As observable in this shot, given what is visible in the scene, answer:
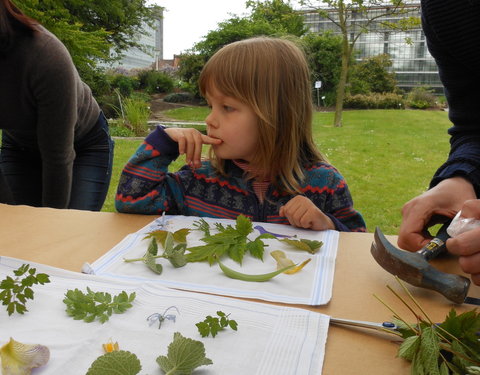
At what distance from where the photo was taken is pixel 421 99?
57.2ft

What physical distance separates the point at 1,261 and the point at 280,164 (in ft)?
3.07

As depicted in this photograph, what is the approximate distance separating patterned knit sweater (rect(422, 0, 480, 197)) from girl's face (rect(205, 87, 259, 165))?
588 millimetres

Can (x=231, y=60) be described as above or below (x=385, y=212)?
above

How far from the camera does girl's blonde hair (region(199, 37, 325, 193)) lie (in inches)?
57.7

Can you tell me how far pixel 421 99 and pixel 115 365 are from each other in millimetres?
18792

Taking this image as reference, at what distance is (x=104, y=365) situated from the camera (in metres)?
0.50

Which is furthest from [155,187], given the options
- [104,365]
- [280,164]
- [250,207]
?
[104,365]

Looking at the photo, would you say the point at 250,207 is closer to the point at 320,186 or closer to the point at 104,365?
the point at 320,186

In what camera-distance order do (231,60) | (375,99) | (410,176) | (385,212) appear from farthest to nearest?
(375,99) < (410,176) < (385,212) < (231,60)

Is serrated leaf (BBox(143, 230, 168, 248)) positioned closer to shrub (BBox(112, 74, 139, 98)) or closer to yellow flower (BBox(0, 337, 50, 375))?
yellow flower (BBox(0, 337, 50, 375))

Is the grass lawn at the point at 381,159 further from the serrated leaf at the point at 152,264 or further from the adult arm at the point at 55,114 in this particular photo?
the serrated leaf at the point at 152,264

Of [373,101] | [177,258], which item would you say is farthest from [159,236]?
[373,101]

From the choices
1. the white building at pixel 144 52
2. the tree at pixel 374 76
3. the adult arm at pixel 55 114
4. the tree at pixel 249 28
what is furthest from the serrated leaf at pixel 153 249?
the tree at pixel 374 76

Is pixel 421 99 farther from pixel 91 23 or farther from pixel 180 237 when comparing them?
pixel 180 237
